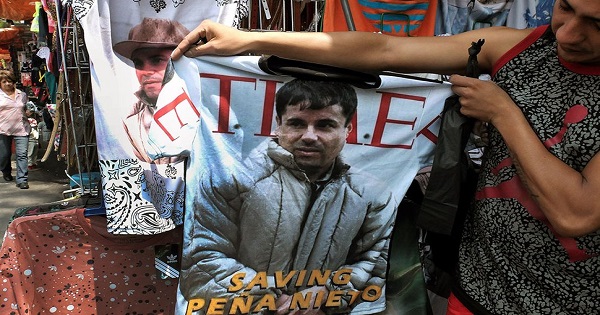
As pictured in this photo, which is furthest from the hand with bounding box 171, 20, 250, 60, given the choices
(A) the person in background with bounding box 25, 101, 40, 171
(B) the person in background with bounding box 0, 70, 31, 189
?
(A) the person in background with bounding box 25, 101, 40, 171

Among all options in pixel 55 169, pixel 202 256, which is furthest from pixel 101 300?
pixel 55 169

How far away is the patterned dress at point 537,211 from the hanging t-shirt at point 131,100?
127 cm

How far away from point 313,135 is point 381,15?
1329mm

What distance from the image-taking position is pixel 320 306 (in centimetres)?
183

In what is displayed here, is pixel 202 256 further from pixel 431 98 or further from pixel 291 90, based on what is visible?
pixel 431 98

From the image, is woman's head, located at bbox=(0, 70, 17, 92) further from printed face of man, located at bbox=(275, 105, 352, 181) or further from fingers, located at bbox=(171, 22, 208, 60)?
printed face of man, located at bbox=(275, 105, 352, 181)

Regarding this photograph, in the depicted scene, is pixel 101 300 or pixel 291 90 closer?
pixel 291 90

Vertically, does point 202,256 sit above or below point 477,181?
below

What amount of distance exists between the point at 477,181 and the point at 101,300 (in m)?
1.80

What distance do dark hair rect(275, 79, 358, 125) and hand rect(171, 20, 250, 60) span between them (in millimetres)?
197

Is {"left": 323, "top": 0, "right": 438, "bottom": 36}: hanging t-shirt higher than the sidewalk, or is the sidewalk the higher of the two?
{"left": 323, "top": 0, "right": 438, "bottom": 36}: hanging t-shirt

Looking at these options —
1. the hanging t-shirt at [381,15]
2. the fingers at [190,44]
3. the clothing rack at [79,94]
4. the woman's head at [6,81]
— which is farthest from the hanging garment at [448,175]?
the woman's head at [6,81]

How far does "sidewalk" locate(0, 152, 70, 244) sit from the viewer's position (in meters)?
6.47

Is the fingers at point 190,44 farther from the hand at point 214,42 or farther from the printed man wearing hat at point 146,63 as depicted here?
the printed man wearing hat at point 146,63
